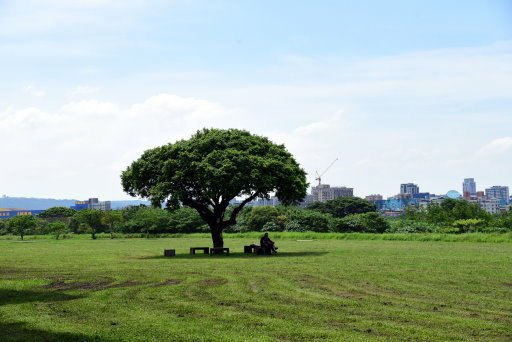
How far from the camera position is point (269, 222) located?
11588cm

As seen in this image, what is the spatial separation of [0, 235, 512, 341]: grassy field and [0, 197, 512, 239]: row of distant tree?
213 feet

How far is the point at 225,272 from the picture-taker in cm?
2830

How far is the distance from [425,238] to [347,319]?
50787 mm

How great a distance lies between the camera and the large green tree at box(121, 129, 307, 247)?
140 feet

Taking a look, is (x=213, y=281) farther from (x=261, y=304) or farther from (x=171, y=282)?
(x=261, y=304)

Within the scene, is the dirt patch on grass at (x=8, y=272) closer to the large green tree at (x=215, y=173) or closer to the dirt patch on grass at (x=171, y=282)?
the dirt patch on grass at (x=171, y=282)

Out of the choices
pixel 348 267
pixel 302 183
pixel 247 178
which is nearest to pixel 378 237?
pixel 302 183

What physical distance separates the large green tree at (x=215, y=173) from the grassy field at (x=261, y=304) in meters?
13.4

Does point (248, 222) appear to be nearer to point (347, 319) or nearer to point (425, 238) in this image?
point (425, 238)

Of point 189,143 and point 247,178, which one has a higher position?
point 189,143

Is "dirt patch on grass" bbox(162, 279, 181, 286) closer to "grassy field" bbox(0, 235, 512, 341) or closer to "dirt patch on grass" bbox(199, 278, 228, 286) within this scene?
"grassy field" bbox(0, 235, 512, 341)

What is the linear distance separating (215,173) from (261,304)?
24.2 metres

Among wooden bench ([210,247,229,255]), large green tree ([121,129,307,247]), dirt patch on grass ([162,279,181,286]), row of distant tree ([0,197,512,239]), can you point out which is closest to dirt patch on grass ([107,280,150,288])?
dirt patch on grass ([162,279,181,286])

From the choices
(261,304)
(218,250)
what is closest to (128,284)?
(261,304)
